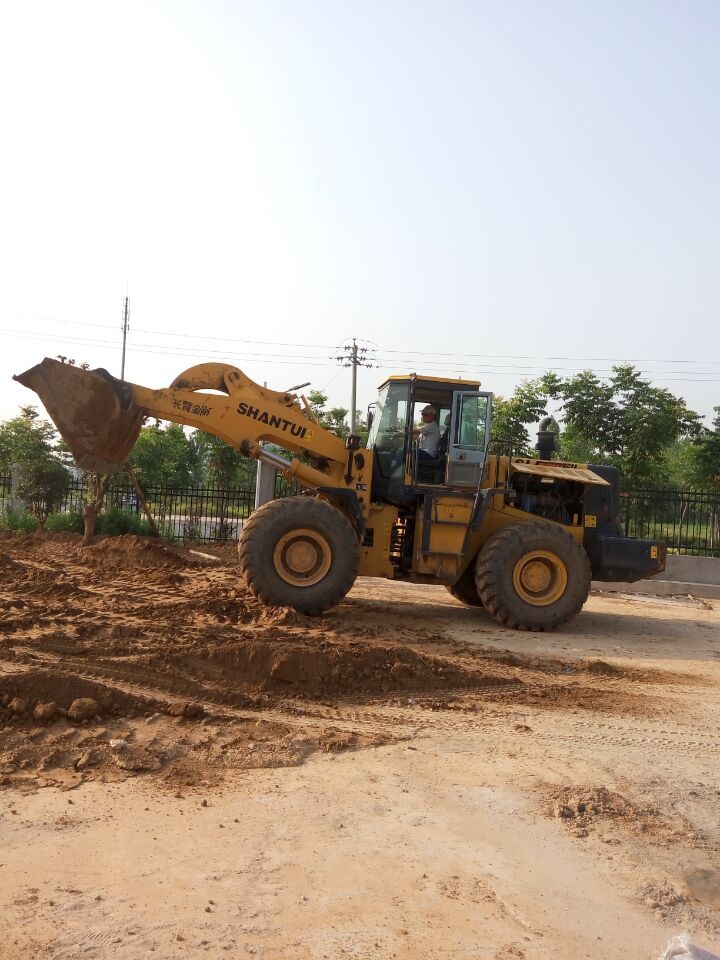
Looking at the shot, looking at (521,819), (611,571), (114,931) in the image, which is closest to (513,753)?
(521,819)

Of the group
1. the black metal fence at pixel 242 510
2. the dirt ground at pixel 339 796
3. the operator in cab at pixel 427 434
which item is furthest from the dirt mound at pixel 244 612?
the black metal fence at pixel 242 510

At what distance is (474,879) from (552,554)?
21.9 feet

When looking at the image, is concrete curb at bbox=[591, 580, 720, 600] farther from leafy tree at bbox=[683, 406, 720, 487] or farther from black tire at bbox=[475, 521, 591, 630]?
leafy tree at bbox=[683, 406, 720, 487]

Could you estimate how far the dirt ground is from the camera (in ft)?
9.90

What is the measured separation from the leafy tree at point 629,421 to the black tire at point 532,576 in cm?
1230

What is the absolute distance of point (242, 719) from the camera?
17.1ft

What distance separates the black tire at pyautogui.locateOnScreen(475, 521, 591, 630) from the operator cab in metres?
0.87

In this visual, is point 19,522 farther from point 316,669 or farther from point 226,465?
point 316,669

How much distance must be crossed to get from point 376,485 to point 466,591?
213cm

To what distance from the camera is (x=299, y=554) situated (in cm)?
927

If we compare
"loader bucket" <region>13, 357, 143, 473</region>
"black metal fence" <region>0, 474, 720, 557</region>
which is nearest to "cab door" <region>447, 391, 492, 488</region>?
"loader bucket" <region>13, 357, 143, 473</region>

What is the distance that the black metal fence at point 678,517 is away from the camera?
51.9ft

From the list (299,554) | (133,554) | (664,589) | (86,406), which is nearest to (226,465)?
(133,554)

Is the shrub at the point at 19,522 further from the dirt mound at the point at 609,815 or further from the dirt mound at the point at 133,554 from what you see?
the dirt mound at the point at 609,815
